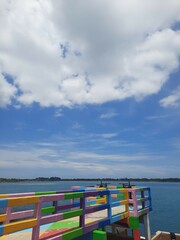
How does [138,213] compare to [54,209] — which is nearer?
[54,209]

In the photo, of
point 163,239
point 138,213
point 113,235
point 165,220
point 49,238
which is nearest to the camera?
point 49,238

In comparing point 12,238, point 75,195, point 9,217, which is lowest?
point 12,238

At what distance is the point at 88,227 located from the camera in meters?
6.20

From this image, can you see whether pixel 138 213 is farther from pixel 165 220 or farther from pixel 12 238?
pixel 165 220

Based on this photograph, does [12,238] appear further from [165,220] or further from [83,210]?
[165,220]

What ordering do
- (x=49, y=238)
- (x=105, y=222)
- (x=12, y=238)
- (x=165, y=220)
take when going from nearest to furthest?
(x=49, y=238)
(x=12, y=238)
(x=105, y=222)
(x=165, y=220)

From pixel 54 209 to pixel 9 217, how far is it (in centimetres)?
170

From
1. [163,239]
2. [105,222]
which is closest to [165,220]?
[163,239]

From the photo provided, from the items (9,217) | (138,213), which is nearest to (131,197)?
(138,213)

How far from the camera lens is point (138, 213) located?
30.8 feet

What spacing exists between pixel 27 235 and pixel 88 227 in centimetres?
157

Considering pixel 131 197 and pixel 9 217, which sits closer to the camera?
pixel 9 217

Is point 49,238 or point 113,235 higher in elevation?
point 49,238

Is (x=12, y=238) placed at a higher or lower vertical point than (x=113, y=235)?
higher
